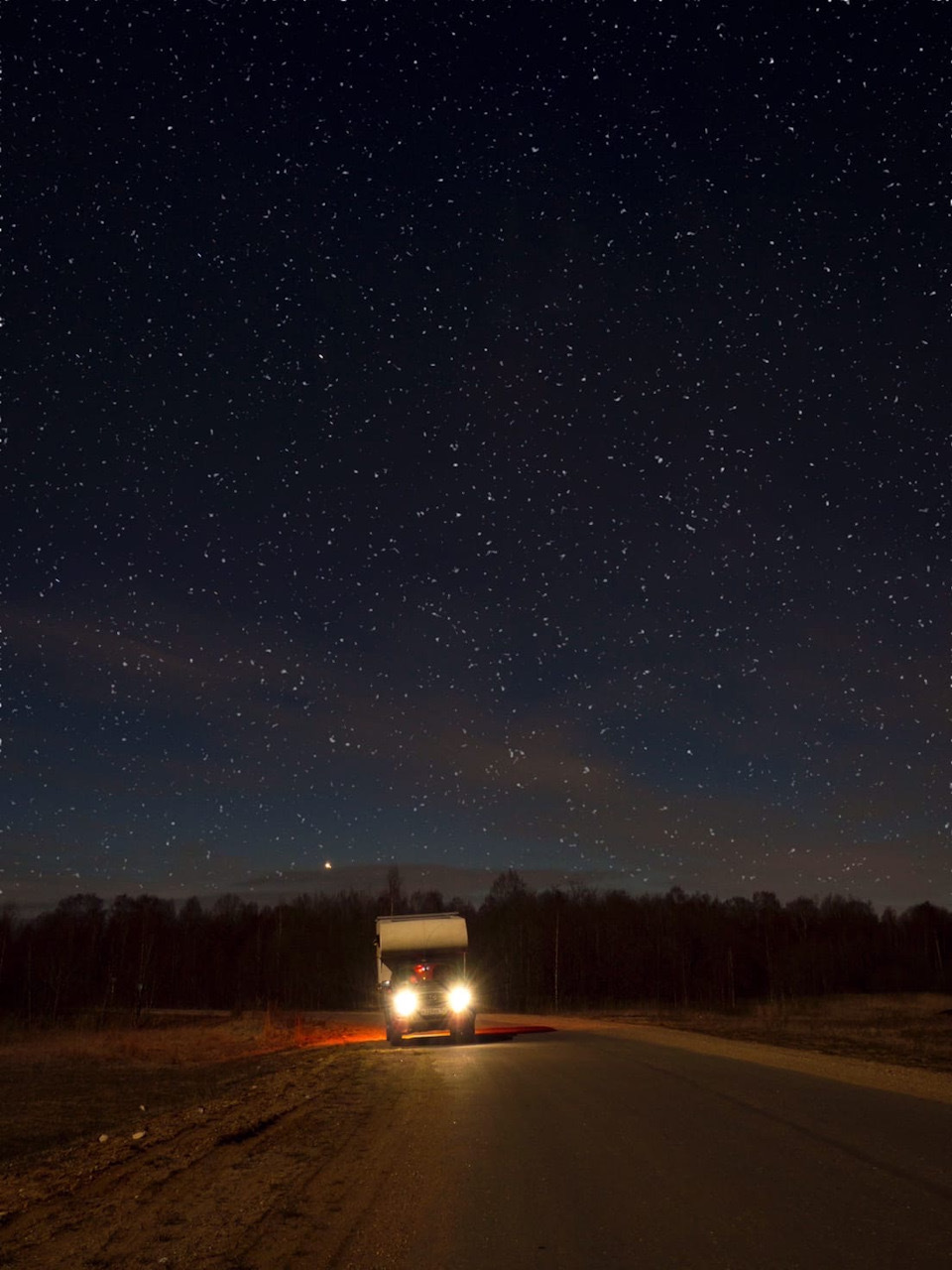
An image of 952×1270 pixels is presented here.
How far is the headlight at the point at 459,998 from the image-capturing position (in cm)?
2800

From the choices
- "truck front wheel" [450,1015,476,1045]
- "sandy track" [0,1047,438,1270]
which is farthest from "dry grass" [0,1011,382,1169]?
"truck front wheel" [450,1015,476,1045]

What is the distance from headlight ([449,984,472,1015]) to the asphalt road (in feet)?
41.2

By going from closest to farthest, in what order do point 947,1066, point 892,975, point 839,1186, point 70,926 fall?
point 839,1186 → point 947,1066 → point 892,975 → point 70,926

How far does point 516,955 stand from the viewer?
101m

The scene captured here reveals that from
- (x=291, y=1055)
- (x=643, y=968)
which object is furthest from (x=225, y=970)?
(x=291, y=1055)

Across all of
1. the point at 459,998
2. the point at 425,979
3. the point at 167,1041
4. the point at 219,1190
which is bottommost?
the point at 167,1041

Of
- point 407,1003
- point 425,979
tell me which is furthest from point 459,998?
point 407,1003

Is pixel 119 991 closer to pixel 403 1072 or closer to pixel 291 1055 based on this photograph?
pixel 291 1055

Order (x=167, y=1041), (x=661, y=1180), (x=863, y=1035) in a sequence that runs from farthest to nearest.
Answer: (x=167, y=1041) → (x=863, y=1035) → (x=661, y=1180)

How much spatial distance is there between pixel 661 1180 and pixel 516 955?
3776 inches

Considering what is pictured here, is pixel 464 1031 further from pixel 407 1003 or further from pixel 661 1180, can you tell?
pixel 661 1180

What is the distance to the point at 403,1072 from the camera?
19.3 meters

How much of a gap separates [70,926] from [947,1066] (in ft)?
371

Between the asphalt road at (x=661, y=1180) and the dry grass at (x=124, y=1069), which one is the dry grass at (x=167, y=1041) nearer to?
the dry grass at (x=124, y=1069)
